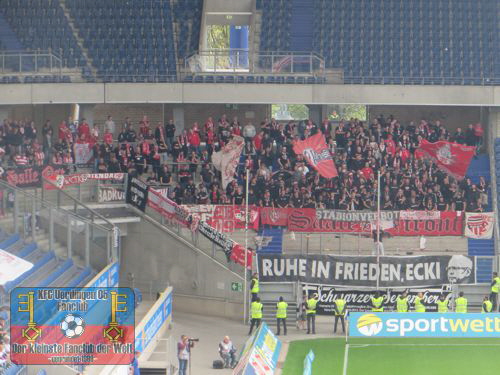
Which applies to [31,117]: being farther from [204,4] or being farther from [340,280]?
[340,280]

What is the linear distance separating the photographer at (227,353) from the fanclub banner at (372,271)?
5655mm

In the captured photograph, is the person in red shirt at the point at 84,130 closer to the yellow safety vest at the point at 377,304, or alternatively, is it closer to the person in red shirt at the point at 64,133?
the person in red shirt at the point at 64,133

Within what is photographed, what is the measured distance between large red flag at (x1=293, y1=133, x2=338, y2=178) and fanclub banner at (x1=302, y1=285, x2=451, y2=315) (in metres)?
5.17

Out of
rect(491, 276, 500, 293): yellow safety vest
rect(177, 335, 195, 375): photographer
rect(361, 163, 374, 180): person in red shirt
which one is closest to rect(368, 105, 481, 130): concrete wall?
rect(361, 163, 374, 180): person in red shirt

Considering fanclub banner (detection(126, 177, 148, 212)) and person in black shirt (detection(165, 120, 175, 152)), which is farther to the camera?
person in black shirt (detection(165, 120, 175, 152))

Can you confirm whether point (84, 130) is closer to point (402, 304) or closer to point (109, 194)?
point (109, 194)

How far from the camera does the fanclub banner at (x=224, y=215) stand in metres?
38.1

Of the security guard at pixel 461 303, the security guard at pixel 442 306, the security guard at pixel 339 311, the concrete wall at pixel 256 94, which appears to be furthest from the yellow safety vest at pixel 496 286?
the concrete wall at pixel 256 94

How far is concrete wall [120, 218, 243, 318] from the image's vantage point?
117ft

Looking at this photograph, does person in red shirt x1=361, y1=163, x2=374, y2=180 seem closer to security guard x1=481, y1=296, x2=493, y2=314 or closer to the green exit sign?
the green exit sign

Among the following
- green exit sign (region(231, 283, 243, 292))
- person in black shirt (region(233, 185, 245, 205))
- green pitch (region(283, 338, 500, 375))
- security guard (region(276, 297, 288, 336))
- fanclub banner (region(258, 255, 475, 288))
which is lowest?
green pitch (region(283, 338, 500, 375))

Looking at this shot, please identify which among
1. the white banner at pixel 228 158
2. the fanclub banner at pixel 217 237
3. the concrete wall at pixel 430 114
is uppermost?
the concrete wall at pixel 430 114

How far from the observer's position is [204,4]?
44.4 meters

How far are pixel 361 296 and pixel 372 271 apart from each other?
87 cm
